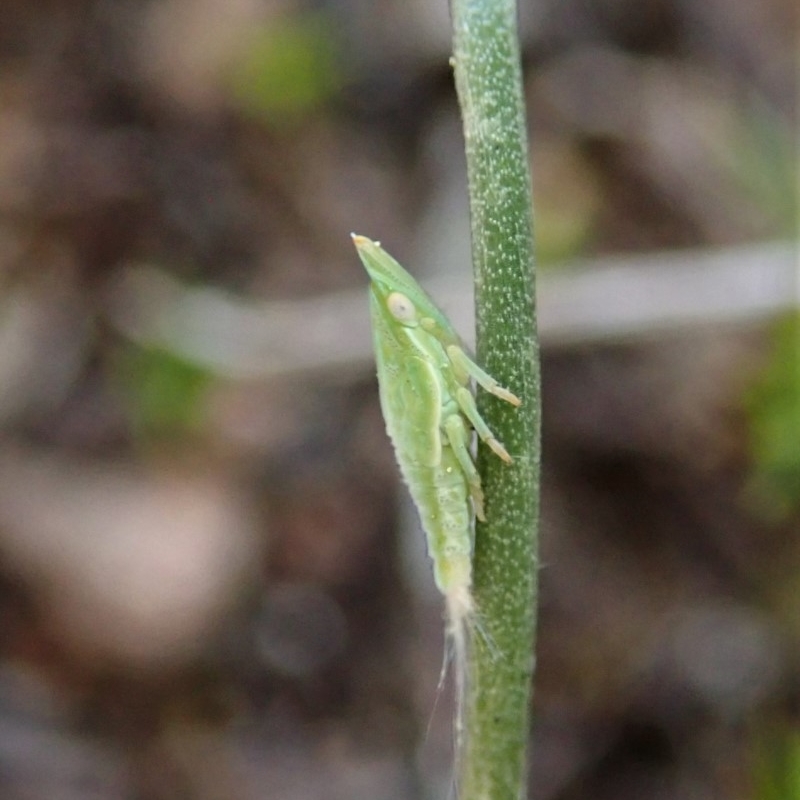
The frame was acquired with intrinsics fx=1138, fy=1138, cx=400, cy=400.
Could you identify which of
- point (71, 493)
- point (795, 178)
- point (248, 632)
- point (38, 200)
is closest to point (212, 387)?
point (71, 493)

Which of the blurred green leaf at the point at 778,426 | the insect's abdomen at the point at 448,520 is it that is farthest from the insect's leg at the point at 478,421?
the blurred green leaf at the point at 778,426

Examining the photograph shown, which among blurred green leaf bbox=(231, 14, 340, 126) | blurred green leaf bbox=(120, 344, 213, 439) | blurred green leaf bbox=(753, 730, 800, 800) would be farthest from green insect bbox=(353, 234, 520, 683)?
blurred green leaf bbox=(231, 14, 340, 126)

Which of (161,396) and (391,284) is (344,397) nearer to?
(161,396)

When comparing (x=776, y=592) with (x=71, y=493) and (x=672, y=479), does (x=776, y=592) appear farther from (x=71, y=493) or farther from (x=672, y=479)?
(x=71, y=493)

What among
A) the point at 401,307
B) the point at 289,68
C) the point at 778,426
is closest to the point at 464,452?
the point at 401,307

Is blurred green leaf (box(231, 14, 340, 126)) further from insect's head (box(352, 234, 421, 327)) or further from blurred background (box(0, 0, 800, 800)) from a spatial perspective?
insect's head (box(352, 234, 421, 327))
